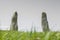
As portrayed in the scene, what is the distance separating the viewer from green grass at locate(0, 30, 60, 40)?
143cm

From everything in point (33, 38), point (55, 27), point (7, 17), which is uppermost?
point (7, 17)

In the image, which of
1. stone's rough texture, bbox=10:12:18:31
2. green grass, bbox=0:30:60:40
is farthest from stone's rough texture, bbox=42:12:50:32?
stone's rough texture, bbox=10:12:18:31

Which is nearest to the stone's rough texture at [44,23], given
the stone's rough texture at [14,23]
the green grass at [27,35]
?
the green grass at [27,35]

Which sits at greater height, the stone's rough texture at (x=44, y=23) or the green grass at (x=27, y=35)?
the stone's rough texture at (x=44, y=23)

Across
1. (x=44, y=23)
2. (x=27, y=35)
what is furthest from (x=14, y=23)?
(x=44, y=23)

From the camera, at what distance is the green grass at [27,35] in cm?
143

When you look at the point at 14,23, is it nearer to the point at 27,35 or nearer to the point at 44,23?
the point at 27,35

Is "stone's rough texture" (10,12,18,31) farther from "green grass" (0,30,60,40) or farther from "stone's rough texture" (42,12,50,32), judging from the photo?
"stone's rough texture" (42,12,50,32)

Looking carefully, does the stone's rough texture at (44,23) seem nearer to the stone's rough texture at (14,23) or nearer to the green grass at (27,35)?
the green grass at (27,35)

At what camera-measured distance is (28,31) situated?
1477mm

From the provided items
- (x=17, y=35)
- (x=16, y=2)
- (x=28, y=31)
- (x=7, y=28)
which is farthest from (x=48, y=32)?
(x=16, y=2)

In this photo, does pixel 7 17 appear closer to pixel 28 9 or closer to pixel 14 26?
pixel 14 26

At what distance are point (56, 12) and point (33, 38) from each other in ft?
1.29

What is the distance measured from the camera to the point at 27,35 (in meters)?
1.47
